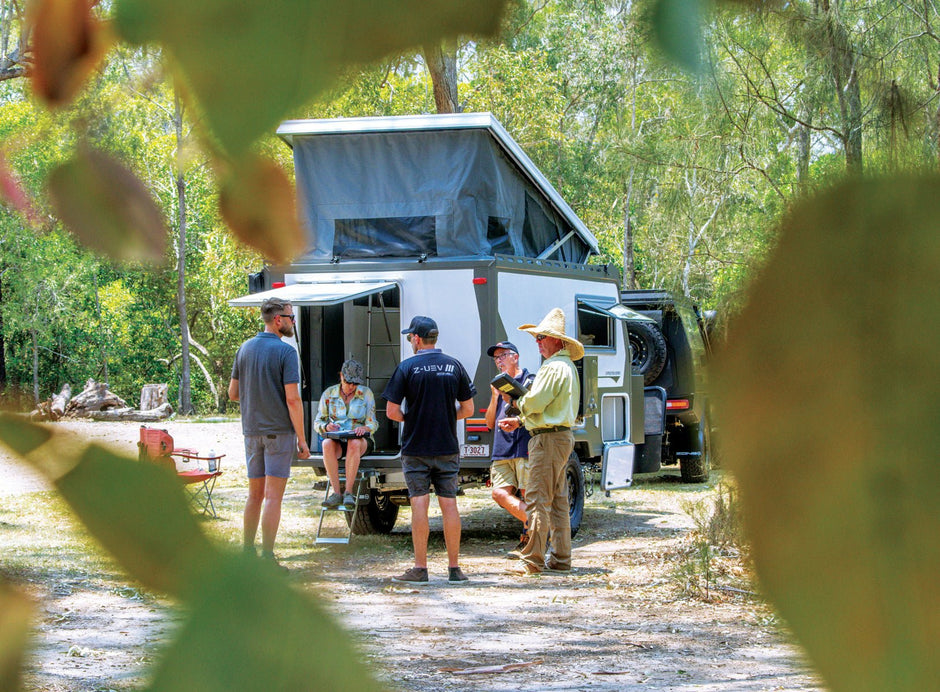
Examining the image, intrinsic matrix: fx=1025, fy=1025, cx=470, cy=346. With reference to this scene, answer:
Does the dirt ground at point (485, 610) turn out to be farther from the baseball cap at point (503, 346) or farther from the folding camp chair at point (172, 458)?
the baseball cap at point (503, 346)

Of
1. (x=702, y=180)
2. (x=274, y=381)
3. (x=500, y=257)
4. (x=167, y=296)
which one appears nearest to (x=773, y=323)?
(x=702, y=180)

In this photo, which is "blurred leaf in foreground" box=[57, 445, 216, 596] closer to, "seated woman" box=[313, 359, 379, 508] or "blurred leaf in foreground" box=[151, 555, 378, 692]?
"blurred leaf in foreground" box=[151, 555, 378, 692]

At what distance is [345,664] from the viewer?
1.72 ft

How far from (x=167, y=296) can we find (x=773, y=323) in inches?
15.7

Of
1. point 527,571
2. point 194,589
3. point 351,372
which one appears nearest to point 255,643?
point 194,589

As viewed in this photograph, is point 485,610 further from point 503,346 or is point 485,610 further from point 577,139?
point 577,139

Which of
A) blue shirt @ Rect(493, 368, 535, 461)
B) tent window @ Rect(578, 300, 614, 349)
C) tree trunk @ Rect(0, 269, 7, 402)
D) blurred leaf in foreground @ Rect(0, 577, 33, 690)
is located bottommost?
blue shirt @ Rect(493, 368, 535, 461)

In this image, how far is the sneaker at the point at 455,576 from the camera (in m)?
6.46

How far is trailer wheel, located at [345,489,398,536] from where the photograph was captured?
8461 millimetres

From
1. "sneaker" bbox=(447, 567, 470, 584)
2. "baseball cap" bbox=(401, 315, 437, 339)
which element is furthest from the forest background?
"baseball cap" bbox=(401, 315, 437, 339)

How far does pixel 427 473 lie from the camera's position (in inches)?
267

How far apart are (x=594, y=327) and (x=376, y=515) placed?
102 inches

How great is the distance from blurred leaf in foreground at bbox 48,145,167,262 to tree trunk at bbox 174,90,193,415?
2 cm

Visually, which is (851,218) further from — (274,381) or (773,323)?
(274,381)
